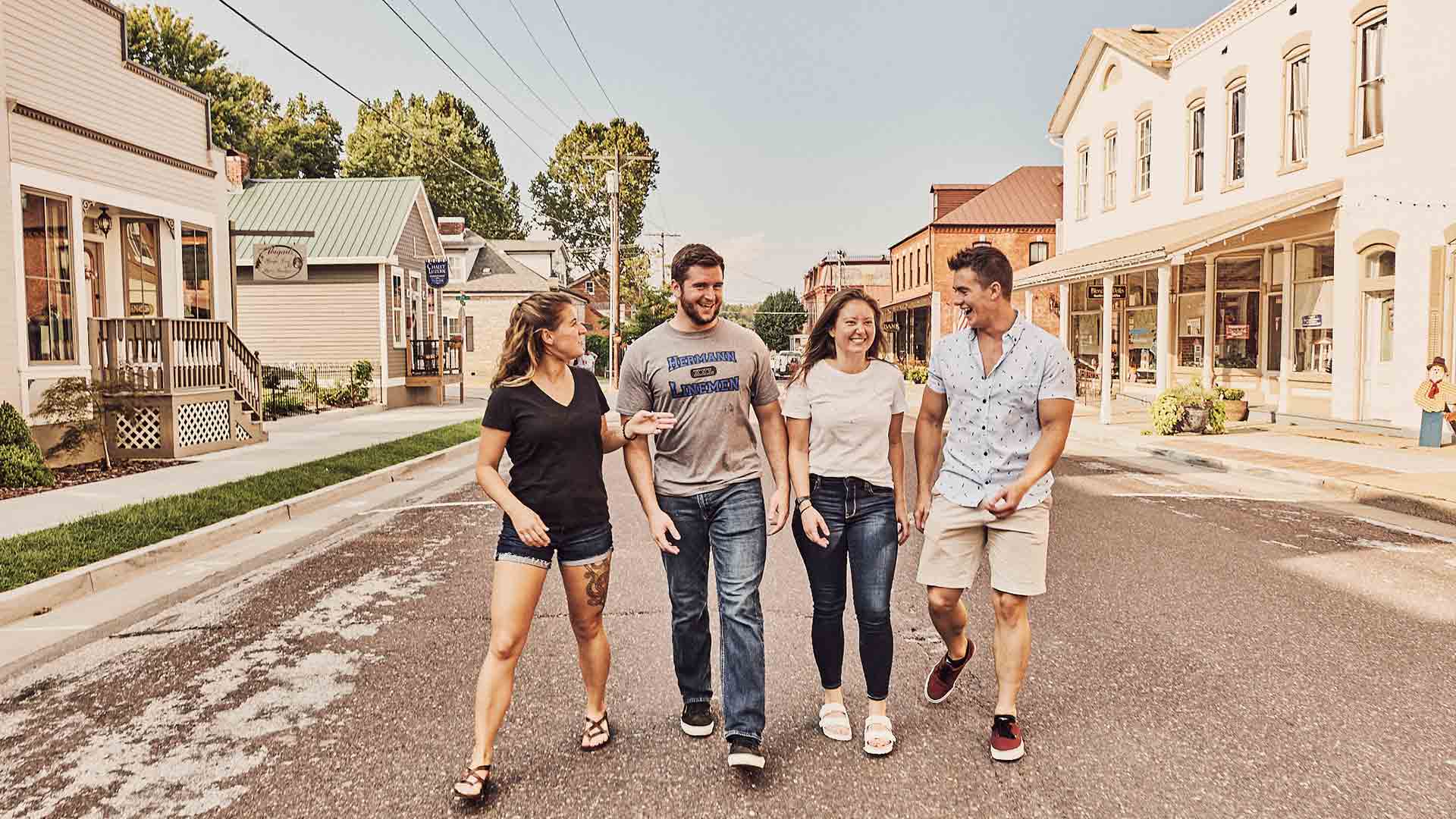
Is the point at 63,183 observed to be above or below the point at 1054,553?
above

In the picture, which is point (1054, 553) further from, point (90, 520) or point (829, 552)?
point (90, 520)

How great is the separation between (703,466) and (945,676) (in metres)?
1.50

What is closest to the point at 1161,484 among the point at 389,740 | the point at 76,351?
the point at 389,740

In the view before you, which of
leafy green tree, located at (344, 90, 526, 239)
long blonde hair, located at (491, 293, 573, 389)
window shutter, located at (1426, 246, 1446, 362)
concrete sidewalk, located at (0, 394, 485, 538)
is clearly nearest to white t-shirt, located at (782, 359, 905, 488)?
long blonde hair, located at (491, 293, 573, 389)

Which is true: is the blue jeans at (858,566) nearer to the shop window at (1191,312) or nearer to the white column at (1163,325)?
the white column at (1163,325)

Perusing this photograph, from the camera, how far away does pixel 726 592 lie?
408 cm

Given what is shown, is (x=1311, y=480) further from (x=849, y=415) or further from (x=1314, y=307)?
(x=849, y=415)

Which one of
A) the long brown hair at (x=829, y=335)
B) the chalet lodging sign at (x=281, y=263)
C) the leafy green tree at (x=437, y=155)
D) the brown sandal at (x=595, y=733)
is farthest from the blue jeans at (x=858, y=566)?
the leafy green tree at (x=437, y=155)

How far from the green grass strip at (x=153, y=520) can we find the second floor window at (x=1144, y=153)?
1923cm

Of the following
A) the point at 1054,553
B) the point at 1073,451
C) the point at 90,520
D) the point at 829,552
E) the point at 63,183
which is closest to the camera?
the point at 829,552

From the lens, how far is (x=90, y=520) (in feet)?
29.9

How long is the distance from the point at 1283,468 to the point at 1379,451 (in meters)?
2.39

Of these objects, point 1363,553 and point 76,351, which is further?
point 76,351

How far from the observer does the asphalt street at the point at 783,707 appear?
3.75 meters
